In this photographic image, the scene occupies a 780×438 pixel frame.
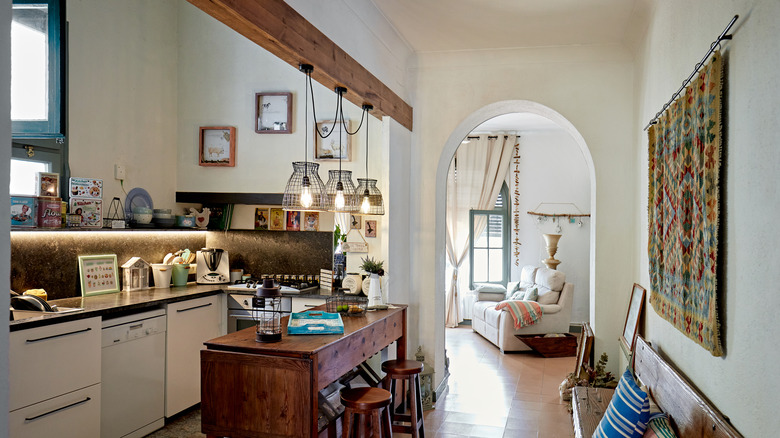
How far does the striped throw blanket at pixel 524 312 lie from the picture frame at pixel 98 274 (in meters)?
4.79

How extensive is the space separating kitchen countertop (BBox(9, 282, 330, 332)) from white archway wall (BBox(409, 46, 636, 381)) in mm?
1151

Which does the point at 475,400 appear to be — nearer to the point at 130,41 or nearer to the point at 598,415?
the point at 598,415

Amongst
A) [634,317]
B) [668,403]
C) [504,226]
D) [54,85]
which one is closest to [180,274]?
[54,85]

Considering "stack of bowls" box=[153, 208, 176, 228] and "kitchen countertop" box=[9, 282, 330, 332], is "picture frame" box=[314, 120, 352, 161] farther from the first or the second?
"stack of bowls" box=[153, 208, 176, 228]

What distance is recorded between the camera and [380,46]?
4555 millimetres

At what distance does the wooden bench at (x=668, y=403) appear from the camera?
2059 mm

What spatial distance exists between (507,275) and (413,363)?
5560 mm

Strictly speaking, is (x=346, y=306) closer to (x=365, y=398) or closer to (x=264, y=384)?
(x=365, y=398)

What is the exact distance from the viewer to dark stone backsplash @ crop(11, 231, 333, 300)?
4.24m

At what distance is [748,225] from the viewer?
1.89 meters

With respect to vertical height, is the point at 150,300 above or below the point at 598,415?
above

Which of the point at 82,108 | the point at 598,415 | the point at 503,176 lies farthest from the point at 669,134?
the point at 503,176

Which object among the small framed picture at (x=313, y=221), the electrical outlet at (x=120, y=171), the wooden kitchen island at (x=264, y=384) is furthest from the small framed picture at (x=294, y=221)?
the wooden kitchen island at (x=264, y=384)

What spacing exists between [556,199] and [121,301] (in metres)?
6.82
